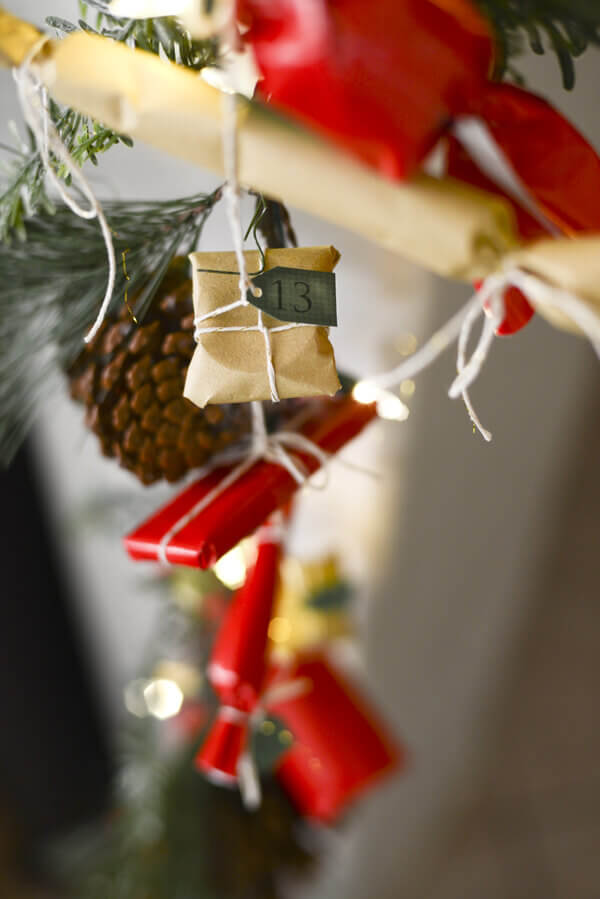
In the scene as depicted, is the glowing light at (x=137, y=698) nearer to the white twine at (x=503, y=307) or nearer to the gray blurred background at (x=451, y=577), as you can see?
the gray blurred background at (x=451, y=577)

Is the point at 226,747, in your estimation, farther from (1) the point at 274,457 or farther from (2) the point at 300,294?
(2) the point at 300,294

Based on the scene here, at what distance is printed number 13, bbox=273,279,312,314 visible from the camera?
28 cm

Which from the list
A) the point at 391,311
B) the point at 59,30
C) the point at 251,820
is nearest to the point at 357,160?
the point at 59,30

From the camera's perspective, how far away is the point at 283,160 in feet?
0.80

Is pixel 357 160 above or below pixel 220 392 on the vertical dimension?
above

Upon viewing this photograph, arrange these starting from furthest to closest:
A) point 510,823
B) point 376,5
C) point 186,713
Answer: point 510,823 → point 186,713 → point 376,5

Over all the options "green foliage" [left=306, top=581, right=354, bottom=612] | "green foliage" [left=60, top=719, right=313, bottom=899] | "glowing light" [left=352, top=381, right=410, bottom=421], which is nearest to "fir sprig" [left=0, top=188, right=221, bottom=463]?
"glowing light" [left=352, top=381, right=410, bottom=421]

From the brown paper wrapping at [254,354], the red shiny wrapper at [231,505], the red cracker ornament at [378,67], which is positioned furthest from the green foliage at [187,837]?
the red cracker ornament at [378,67]

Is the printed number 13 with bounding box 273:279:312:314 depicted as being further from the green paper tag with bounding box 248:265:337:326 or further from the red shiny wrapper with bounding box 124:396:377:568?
the red shiny wrapper with bounding box 124:396:377:568

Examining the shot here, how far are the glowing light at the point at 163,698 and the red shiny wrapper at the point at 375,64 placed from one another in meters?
0.65

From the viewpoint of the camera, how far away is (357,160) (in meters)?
0.24

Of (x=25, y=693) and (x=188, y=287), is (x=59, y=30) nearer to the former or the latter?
(x=188, y=287)

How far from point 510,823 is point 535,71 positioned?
142cm

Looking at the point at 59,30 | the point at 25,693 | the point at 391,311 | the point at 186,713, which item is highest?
the point at 59,30
